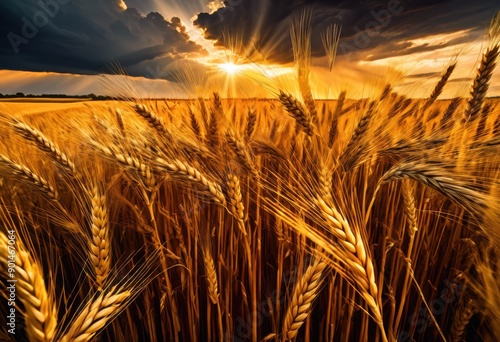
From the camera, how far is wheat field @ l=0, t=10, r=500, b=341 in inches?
37.9

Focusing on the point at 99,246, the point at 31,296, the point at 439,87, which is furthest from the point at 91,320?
the point at 439,87

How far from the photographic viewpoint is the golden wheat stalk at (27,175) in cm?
123

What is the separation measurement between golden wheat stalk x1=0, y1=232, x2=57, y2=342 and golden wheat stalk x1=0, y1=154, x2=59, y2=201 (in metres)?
0.69

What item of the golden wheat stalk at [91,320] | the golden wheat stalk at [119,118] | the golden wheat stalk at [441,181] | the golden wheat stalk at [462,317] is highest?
the golden wheat stalk at [119,118]

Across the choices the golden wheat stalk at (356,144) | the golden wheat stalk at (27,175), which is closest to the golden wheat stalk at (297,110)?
the golden wheat stalk at (356,144)

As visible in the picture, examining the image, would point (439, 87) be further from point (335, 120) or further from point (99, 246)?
point (99, 246)

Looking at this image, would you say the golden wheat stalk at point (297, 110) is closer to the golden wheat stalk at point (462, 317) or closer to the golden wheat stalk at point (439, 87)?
the golden wheat stalk at point (462, 317)

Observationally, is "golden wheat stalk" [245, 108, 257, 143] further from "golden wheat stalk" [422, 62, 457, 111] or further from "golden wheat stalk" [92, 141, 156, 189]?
"golden wheat stalk" [422, 62, 457, 111]

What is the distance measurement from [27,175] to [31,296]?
827 mm

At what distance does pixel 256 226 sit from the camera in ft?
4.62

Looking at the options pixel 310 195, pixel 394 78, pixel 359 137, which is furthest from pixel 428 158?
pixel 394 78

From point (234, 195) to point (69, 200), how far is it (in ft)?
3.63

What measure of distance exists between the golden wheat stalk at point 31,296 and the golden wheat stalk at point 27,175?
2.25ft

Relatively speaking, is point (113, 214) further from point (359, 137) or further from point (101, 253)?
point (359, 137)
